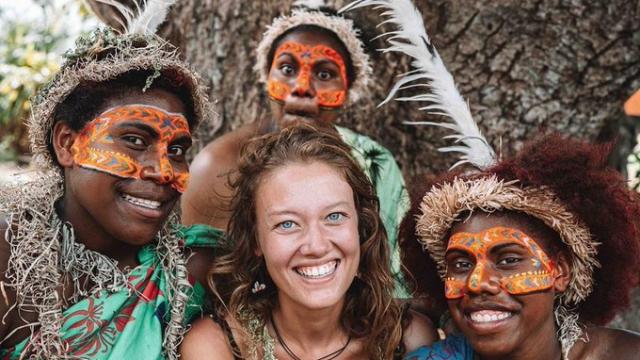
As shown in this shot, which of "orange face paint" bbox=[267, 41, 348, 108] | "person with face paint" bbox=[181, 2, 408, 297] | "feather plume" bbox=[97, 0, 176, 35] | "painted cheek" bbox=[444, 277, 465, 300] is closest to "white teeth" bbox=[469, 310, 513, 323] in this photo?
"painted cheek" bbox=[444, 277, 465, 300]

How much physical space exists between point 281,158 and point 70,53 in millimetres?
873


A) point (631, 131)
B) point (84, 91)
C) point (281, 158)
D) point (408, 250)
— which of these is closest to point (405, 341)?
point (408, 250)

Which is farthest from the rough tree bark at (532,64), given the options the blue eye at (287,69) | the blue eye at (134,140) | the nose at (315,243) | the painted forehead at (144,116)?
the blue eye at (134,140)

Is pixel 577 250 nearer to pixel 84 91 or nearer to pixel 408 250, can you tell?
pixel 408 250

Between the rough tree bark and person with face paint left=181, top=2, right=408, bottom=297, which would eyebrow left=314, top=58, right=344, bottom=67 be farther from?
the rough tree bark

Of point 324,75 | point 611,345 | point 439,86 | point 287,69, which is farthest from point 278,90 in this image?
point 611,345

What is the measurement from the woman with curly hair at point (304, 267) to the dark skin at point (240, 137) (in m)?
0.83

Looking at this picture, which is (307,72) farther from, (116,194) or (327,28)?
(116,194)

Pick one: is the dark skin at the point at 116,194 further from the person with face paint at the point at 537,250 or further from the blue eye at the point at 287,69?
the blue eye at the point at 287,69

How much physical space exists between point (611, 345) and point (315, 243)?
117 centimetres

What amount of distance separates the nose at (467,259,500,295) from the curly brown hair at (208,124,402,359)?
42 centimetres

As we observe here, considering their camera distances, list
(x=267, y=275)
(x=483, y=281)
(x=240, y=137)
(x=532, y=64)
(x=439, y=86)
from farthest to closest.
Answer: (x=240, y=137)
(x=532, y=64)
(x=439, y=86)
(x=267, y=275)
(x=483, y=281)

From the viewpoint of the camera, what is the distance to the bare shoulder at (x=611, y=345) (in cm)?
272

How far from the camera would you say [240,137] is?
4035 millimetres
